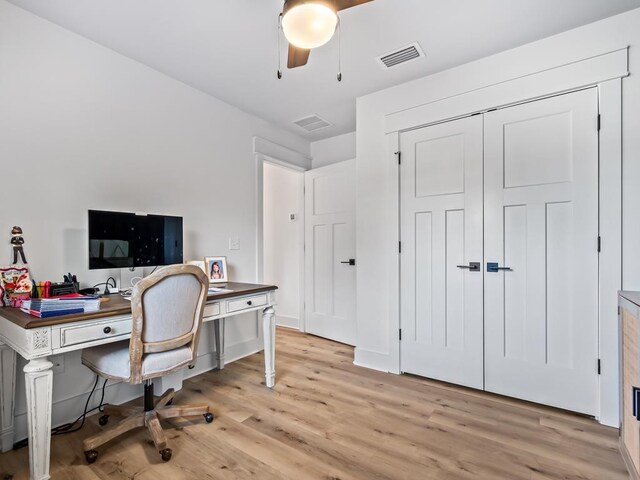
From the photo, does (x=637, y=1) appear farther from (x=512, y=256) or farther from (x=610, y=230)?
(x=512, y=256)

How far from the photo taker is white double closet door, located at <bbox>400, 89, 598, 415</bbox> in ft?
7.07

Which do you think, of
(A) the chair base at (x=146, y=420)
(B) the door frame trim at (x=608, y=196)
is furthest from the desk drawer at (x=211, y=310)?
(B) the door frame trim at (x=608, y=196)

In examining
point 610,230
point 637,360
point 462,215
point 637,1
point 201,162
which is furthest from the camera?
point 201,162

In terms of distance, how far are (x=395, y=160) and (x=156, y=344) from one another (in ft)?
7.60

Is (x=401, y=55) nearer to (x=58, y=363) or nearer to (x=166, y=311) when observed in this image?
(x=166, y=311)

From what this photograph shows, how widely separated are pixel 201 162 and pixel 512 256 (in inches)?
106

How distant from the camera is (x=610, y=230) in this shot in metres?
2.05

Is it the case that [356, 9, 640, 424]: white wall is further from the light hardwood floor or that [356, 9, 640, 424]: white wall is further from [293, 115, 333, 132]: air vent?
[293, 115, 333, 132]: air vent

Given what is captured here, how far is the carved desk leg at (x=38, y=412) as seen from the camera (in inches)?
57.1

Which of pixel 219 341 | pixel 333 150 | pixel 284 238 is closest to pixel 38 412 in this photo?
pixel 219 341

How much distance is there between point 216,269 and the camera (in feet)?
9.58

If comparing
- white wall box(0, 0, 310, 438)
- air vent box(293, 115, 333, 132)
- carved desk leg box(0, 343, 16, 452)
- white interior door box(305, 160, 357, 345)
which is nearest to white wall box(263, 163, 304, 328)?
white interior door box(305, 160, 357, 345)

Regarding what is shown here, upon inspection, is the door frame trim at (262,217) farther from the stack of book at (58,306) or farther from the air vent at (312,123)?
the stack of book at (58,306)

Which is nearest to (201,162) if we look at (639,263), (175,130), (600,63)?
(175,130)
